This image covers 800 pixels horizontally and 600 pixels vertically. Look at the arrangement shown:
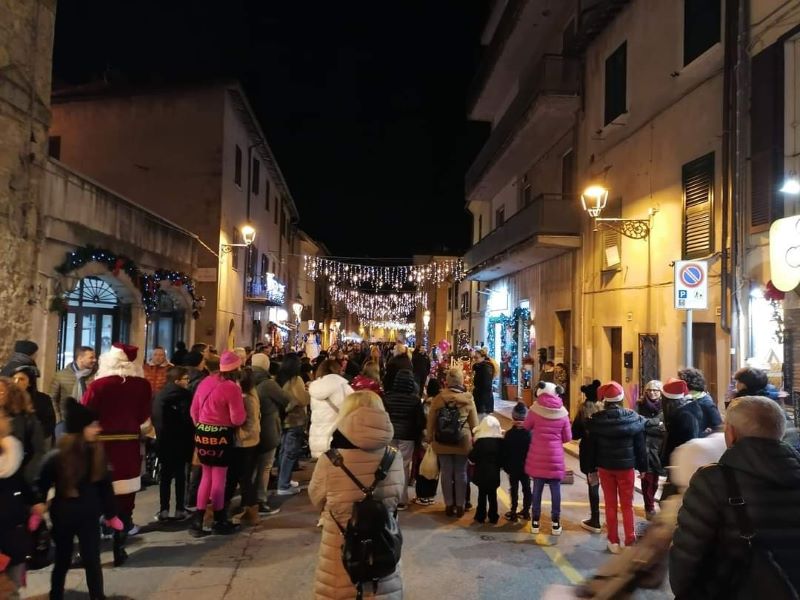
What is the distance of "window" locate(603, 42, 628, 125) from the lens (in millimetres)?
13414

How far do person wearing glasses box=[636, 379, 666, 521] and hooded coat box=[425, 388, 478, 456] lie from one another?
2.04 m

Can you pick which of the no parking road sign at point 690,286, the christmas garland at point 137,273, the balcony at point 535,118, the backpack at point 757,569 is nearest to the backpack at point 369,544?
the backpack at point 757,569

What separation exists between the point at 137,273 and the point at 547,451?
33.6ft

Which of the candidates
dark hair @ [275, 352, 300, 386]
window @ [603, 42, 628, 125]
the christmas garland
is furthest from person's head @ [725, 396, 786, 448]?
window @ [603, 42, 628, 125]

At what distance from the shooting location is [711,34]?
10.1m

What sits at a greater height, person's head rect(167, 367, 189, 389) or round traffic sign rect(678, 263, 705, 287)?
round traffic sign rect(678, 263, 705, 287)

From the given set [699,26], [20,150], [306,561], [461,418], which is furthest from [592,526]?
[20,150]

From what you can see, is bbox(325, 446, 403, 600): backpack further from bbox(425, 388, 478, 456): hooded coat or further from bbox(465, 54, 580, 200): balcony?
bbox(465, 54, 580, 200): balcony

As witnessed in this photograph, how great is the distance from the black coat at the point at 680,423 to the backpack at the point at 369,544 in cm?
407

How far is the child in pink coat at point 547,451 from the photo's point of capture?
6957 mm

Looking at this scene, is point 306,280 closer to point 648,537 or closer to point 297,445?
point 297,445

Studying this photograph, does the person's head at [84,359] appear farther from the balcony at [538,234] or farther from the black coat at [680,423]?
the balcony at [538,234]

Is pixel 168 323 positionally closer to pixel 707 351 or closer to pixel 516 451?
pixel 516 451

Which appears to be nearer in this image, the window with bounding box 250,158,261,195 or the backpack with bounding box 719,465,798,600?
the backpack with bounding box 719,465,798,600
